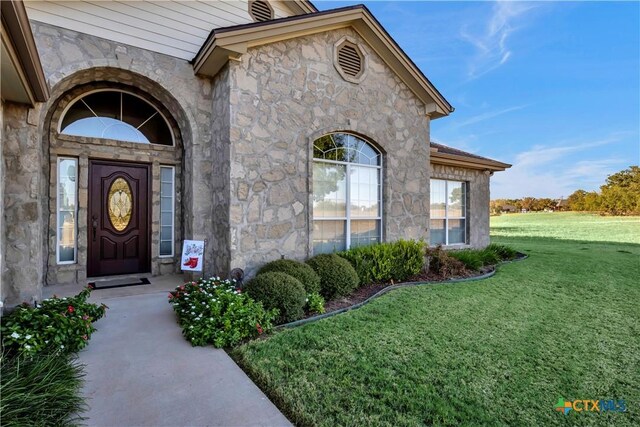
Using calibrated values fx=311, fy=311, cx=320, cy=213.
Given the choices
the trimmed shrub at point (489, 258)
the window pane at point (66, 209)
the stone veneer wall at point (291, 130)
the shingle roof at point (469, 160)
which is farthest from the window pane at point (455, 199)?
the window pane at point (66, 209)

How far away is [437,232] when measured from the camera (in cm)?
1041

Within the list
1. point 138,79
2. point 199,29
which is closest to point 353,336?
point 138,79

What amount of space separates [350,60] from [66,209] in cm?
691

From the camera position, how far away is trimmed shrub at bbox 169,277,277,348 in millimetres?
3740

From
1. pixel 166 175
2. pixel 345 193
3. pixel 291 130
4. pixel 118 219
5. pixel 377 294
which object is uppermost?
pixel 291 130

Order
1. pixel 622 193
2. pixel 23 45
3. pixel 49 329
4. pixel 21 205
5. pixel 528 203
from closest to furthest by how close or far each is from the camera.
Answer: pixel 23 45
pixel 49 329
pixel 21 205
pixel 622 193
pixel 528 203

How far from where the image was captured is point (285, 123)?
20.6ft

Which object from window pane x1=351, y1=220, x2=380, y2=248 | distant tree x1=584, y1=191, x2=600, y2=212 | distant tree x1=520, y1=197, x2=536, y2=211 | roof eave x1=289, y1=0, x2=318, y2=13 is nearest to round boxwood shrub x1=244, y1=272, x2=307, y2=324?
window pane x1=351, y1=220, x2=380, y2=248

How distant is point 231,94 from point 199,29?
8.09ft

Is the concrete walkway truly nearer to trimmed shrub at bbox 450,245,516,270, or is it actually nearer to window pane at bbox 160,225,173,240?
window pane at bbox 160,225,173,240

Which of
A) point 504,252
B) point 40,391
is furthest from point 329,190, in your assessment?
point 504,252

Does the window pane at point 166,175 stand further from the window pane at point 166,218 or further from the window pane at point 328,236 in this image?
the window pane at point 328,236

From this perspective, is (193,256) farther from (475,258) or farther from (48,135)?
(475,258)

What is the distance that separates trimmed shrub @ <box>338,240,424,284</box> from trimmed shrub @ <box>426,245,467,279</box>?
0.58 metres
